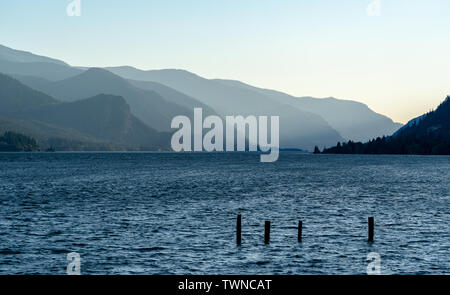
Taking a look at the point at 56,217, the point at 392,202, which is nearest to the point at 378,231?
the point at 392,202

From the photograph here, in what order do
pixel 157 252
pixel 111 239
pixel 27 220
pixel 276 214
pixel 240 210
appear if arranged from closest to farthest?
pixel 157 252
pixel 111 239
pixel 27 220
pixel 276 214
pixel 240 210

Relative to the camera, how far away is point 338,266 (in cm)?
3466

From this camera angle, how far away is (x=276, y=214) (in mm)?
61406

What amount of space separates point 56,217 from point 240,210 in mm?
22445

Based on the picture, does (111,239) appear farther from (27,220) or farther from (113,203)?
(113,203)

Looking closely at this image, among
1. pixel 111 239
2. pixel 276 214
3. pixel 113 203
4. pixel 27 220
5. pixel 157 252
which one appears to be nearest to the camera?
pixel 157 252

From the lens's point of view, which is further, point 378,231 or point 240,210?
point 240,210

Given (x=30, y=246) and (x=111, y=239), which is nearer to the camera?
(x=30, y=246)
